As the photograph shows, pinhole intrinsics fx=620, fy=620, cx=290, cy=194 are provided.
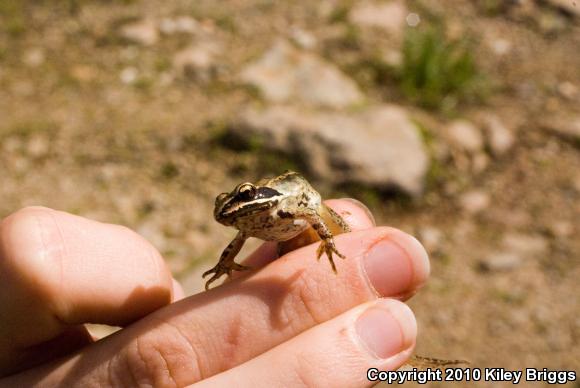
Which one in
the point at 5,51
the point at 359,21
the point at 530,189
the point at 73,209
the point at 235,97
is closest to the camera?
the point at 73,209

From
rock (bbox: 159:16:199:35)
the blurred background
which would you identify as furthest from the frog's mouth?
rock (bbox: 159:16:199:35)

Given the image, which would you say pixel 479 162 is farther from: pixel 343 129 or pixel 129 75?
pixel 129 75

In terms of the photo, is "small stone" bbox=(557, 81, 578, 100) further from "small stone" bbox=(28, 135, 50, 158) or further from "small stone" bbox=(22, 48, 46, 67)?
"small stone" bbox=(22, 48, 46, 67)

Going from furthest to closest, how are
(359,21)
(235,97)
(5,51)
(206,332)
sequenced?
1. (359,21)
2. (5,51)
3. (235,97)
4. (206,332)

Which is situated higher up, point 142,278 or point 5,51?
point 5,51

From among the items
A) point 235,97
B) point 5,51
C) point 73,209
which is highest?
point 5,51

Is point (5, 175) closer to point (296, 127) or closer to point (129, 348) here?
point (296, 127)

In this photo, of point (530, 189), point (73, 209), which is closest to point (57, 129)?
point (73, 209)
